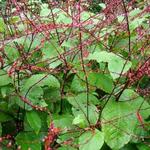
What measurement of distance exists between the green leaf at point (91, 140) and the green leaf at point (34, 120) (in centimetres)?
21

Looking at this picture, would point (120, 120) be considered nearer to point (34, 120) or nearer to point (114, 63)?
point (114, 63)

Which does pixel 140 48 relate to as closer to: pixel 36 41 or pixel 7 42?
pixel 36 41

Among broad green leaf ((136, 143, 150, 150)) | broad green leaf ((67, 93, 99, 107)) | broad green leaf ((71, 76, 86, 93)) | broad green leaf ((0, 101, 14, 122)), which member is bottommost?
broad green leaf ((136, 143, 150, 150))

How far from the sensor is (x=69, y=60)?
2039mm

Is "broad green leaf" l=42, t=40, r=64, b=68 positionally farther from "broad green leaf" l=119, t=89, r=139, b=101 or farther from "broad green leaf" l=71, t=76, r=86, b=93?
"broad green leaf" l=119, t=89, r=139, b=101

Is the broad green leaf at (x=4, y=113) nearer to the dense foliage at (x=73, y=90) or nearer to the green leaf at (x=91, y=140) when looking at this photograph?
the dense foliage at (x=73, y=90)

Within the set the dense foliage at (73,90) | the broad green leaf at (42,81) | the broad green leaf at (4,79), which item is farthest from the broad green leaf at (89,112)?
the broad green leaf at (4,79)

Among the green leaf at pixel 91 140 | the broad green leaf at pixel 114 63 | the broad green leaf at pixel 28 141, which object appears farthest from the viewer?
the broad green leaf at pixel 28 141

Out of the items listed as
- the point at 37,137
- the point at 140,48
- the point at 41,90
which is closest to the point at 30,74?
the point at 41,90

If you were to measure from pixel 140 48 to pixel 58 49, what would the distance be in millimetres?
385

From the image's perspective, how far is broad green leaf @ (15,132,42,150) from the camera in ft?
6.09

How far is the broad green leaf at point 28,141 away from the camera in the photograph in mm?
1857

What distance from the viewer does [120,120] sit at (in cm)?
178

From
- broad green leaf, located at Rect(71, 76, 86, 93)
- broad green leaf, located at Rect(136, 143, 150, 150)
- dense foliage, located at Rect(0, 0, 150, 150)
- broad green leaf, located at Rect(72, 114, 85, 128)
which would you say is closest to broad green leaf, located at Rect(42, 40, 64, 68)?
dense foliage, located at Rect(0, 0, 150, 150)
